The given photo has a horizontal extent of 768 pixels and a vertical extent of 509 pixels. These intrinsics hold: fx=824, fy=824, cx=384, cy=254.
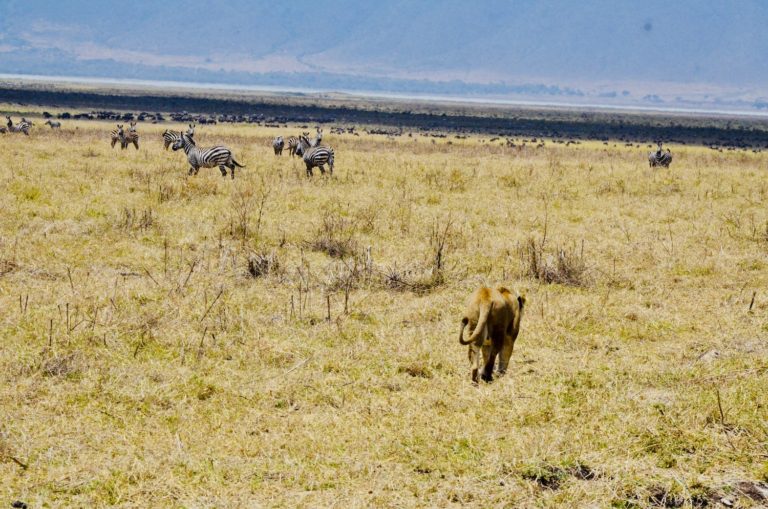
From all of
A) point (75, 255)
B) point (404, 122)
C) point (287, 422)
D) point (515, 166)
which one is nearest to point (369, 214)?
point (75, 255)

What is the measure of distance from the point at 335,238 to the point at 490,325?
6.21 metres

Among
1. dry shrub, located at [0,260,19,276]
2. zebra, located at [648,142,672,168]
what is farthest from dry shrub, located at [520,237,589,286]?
zebra, located at [648,142,672,168]

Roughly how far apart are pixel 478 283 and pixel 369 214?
4.35 meters

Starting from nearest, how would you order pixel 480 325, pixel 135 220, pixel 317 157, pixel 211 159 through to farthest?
pixel 480 325 → pixel 135 220 → pixel 211 159 → pixel 317 157

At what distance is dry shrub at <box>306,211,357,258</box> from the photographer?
12.2 m

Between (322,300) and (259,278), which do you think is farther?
(259,278)

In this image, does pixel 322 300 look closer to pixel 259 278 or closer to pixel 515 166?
pixel 259 278

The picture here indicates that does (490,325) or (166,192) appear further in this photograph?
(166,192)

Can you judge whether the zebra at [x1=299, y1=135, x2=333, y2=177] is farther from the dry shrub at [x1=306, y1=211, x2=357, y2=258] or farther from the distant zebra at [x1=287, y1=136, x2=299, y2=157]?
the dry shrub at [x1=306, y1=211, x2=357, y2=258]

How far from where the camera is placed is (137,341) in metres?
7.95

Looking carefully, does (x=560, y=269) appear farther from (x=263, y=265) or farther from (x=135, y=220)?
(x=135, y=220)

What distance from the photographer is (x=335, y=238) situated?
12.9 meters

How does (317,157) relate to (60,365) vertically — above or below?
above

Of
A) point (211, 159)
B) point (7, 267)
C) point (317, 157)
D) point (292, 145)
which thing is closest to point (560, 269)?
point (7, 267)
